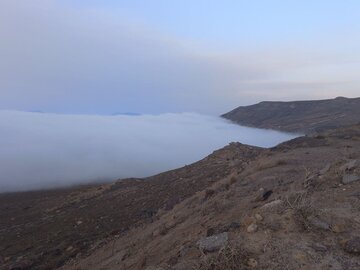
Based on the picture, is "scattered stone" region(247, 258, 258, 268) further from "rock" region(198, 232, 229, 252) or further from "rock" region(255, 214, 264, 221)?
"rock" region(255, 214, 264, 221)

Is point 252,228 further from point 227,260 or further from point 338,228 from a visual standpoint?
point 338,228

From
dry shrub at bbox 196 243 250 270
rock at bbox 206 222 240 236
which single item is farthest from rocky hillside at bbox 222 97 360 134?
dry shrub at bbox 196 243 250 270

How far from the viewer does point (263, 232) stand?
5297mm

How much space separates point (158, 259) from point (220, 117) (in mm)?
93592

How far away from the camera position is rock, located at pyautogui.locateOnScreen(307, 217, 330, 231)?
17.2 ft

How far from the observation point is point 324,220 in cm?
539

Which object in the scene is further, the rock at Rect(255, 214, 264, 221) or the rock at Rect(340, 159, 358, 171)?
the rock at Rect(340, 159, 358, 171)

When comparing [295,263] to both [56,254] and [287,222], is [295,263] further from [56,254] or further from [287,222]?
[56,254]

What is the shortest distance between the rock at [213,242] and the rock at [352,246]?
1.34 meters

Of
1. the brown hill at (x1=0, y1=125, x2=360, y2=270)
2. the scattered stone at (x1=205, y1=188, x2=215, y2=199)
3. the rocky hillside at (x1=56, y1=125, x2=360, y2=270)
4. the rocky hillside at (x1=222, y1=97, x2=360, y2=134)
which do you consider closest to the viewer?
the rocky hillside at (x1=56, y1=125, x2=360, y2=270)

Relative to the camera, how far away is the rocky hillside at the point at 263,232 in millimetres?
4758

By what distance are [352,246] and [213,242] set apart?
1.57 metres

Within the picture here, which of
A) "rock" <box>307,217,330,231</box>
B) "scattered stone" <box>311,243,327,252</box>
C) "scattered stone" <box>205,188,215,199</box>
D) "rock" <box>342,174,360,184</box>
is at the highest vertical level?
"rock" <box>342,174,360,184</box>

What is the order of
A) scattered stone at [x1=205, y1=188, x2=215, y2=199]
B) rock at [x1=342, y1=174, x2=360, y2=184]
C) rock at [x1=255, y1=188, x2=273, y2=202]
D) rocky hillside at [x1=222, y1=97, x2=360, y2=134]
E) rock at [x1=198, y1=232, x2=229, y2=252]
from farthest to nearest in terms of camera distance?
rocky hillside at [x1=222, y1=97, x2=360, y2=134] < scattered stone at [x1=205, y1=188, x2=215, y2=199] < rock at [x1=255, y1=188, x2=273, y2=202] < rock at [x1=342, y1=174, x2=360, y2=184] < rock at [x1=198, y1=232, x2=229, y2=252]
